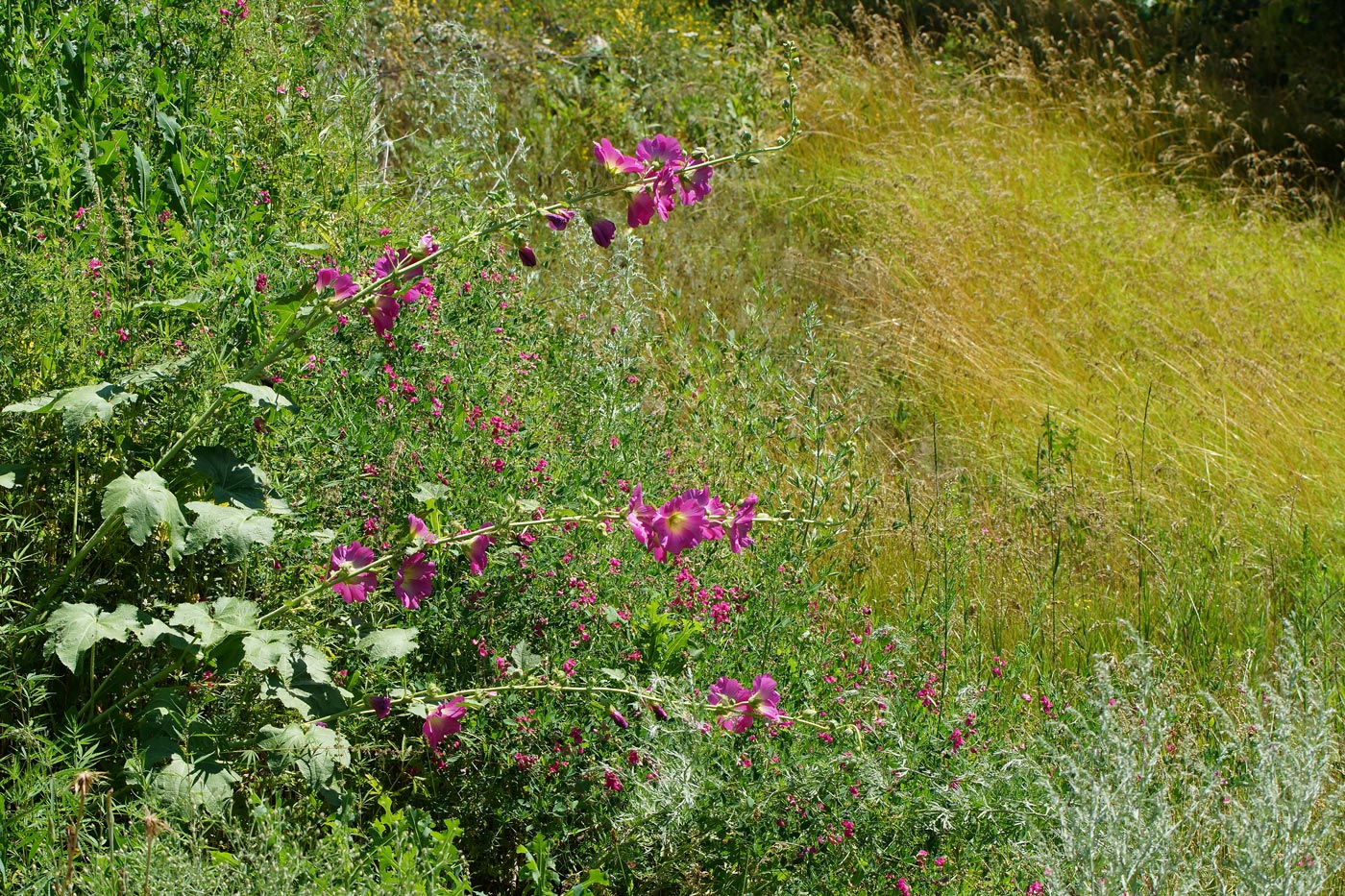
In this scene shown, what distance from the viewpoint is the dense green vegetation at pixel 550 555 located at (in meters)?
1.88

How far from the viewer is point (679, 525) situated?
192 centimetres

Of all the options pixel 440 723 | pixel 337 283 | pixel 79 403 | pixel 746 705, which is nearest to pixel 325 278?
pixel 337 283

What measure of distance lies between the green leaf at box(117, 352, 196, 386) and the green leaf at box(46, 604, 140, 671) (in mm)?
354

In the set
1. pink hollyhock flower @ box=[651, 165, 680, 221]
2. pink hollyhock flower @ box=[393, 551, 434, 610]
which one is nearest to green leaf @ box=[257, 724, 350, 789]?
pink hollyhock flower @ box=[393, 551, 434, 610]

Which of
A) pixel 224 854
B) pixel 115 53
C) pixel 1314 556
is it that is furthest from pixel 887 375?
pixel 224 854

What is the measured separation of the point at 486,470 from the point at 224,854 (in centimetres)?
89

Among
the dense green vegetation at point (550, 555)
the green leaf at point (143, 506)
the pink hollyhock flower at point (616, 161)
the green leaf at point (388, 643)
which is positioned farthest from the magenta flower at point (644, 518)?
the green leaf at point (143, 506)

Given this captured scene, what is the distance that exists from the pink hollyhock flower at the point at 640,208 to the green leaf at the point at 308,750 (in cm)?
95

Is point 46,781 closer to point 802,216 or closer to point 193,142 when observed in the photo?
point 193,142

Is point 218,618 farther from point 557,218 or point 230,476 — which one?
point 557,218

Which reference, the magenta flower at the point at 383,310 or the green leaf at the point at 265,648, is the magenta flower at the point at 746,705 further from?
the magenta flower at the point at 383,310

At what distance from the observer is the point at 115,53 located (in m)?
3.07

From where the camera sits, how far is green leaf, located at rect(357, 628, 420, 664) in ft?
6.35

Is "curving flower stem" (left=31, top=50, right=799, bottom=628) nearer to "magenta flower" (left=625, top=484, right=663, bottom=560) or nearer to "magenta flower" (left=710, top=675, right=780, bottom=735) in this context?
"magenta flower" (left=625, top=484, right=663, bottom=560)
